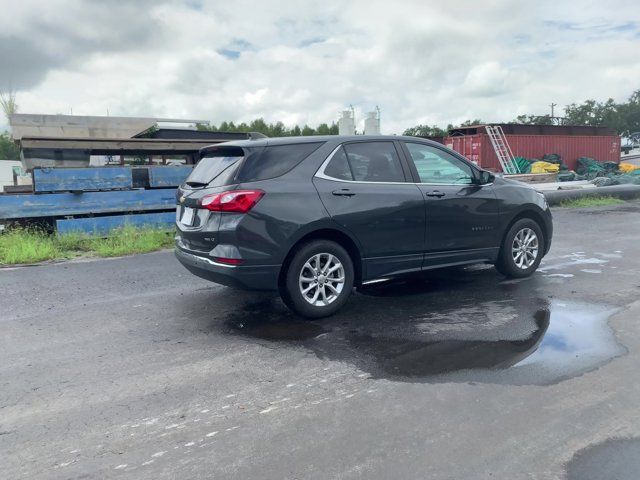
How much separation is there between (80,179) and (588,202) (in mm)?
14169

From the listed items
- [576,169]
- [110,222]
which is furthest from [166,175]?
[576,169]

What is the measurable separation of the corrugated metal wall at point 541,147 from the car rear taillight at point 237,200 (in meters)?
26.9

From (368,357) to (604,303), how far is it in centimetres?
298

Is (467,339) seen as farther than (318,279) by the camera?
No

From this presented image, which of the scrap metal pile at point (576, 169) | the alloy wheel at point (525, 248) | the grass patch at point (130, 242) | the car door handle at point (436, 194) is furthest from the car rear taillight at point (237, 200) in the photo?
the scrap metal pile at point (576, 169)

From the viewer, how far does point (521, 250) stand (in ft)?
23.1

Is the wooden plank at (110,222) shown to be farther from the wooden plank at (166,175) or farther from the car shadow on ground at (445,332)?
the car shadow on ground at (445,332)

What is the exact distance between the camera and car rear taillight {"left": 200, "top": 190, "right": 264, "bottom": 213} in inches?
198

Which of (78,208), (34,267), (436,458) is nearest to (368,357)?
(436,458)

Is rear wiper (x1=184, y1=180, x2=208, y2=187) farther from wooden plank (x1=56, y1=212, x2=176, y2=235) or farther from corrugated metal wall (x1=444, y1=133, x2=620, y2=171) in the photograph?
→ corrugated metal wall (x1=444, y1=133, x2=620, y2=171)

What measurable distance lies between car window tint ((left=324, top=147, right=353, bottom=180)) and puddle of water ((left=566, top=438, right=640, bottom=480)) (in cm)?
336

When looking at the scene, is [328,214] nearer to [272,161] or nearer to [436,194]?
[272,161]

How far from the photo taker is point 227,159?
5449 millimetres

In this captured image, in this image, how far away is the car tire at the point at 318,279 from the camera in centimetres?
527
